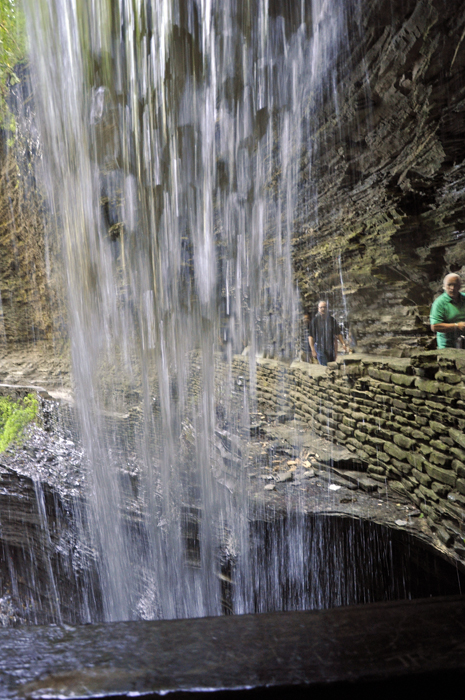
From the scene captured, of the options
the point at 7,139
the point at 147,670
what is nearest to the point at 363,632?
the point at 147,670

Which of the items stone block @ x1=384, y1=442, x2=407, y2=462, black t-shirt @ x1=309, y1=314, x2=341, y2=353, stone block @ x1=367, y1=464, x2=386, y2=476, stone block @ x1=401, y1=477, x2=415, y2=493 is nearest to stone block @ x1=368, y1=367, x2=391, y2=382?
stone block @ x1=384, y1=442, x2=407, y2=462

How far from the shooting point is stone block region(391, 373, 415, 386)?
484 cm

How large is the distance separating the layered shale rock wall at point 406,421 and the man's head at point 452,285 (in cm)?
118

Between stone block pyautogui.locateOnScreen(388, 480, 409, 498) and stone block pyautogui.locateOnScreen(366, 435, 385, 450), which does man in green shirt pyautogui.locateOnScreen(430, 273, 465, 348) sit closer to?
stone block pyautogui.locateOnScreen(366, 435, 385, 450)

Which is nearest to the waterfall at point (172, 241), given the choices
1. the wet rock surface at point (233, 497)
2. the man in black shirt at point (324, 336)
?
the wet rock surface at point (233, 497)

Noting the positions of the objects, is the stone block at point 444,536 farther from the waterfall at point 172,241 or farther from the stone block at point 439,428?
the waterfall at point 172,241

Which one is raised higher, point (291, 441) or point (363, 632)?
point (363, 632)

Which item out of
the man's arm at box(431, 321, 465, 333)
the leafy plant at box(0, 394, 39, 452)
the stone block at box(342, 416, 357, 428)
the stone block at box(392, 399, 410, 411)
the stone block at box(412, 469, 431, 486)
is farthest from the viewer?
the leafy plant at box(0, 394, 39, 452)

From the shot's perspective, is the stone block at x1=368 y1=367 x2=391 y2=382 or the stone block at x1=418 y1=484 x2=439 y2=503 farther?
the stone block at x1=368 y1=367 x2=391 y2=382

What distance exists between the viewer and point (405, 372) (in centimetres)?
495

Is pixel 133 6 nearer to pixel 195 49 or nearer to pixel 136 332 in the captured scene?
pixel 195 49

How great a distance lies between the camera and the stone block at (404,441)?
482 cm

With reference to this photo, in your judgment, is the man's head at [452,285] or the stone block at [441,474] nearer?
the stone block at [441,474]

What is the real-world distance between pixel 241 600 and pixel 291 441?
10.2ft
